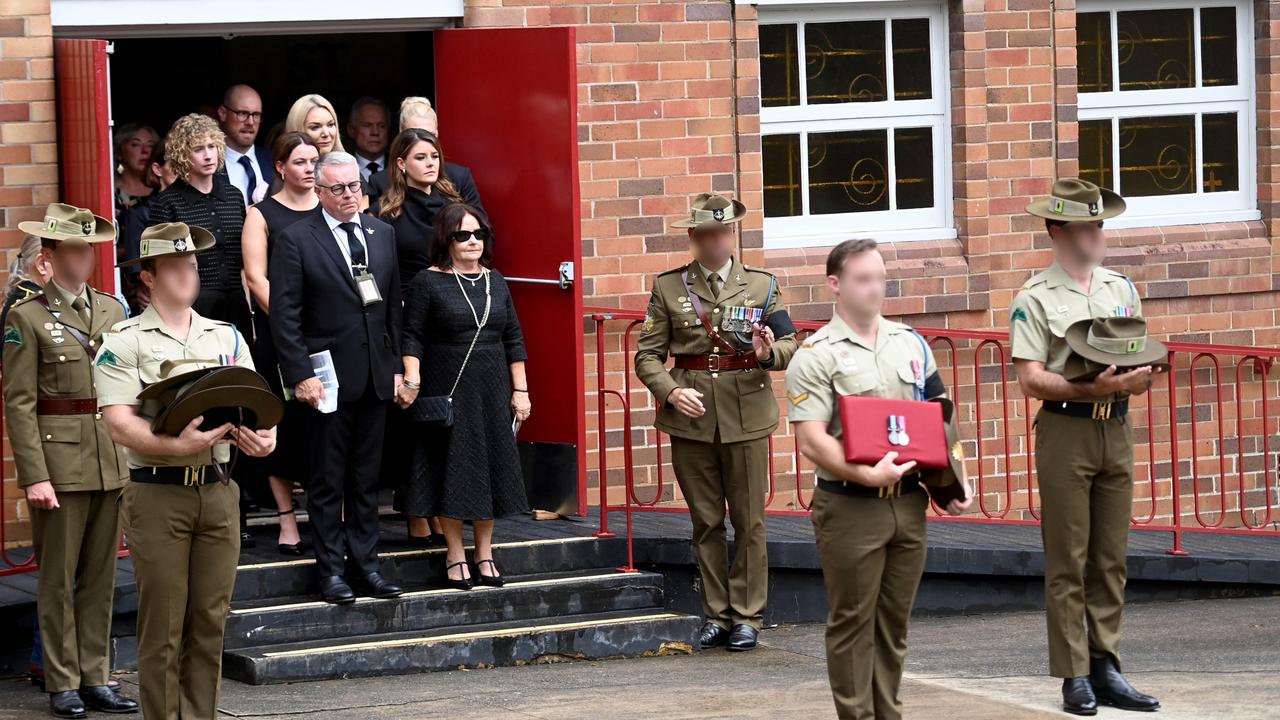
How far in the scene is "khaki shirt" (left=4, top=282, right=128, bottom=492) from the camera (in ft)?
23.4

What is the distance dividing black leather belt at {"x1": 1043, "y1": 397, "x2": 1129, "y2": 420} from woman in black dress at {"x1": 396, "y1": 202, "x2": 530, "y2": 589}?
2.45 m

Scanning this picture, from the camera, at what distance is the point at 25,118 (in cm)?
867

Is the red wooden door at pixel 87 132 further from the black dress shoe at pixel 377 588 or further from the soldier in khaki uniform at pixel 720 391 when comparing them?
the soldier in khaki uniform at pixel 720 391

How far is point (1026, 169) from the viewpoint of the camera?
1057 centimetres

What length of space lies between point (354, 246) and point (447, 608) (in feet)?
5.23

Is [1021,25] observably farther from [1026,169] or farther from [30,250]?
[30,250]

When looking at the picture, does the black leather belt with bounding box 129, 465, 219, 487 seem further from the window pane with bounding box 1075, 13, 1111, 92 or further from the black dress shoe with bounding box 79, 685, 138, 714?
the window pane with bounding box 1075, 13, 1111, 92

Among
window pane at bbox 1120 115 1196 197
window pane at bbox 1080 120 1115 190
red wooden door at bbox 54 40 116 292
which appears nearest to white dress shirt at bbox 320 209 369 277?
red wooden door at bbox 54 40 116 292

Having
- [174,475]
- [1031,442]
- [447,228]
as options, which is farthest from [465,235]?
[1031,442]

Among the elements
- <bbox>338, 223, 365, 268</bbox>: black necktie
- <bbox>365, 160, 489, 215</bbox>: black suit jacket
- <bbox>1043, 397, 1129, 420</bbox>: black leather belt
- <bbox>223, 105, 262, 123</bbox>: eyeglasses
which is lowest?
<bbox>1043, 397, 1129, 420</bbox>: black leather belt

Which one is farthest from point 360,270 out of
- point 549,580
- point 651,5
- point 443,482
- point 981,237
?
point 981,237

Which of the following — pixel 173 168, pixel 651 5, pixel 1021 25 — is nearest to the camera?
pixel 173 168

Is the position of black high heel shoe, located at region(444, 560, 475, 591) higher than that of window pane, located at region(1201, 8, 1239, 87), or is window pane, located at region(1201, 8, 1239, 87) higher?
window pane, located at region(1201, 8, 1239, 87)

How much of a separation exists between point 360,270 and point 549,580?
1665 millimetres
